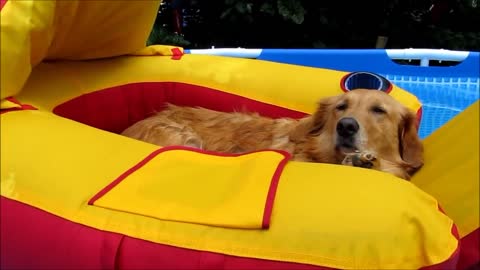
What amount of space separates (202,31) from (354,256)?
14.6ft

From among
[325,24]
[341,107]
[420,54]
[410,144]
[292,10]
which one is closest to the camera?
[410,144]

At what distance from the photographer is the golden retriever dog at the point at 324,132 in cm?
261

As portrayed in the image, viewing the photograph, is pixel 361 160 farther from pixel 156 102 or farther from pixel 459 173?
pixel 156 102

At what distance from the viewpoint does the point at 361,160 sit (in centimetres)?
247

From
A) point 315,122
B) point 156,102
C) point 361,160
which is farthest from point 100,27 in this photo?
point 361,160

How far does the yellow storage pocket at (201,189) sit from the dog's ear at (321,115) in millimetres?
1029

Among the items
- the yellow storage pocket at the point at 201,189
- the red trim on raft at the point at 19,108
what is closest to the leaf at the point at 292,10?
the red trim on raft at the point at 19,108

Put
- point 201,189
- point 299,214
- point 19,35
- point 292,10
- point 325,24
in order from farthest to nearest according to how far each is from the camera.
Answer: point 325,24
point 292,10
point 19,35
point 201,189
point 299,214

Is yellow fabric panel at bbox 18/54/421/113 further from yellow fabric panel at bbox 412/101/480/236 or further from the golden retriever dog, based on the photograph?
yellow fabric panel at bbox 412/101/480/236

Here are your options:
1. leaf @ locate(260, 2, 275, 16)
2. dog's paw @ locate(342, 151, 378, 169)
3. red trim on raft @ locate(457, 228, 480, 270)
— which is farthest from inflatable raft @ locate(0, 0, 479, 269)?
leaf @ locate(260, 2, 275, 16)

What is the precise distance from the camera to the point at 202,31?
580 cm

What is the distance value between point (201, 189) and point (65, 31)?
4.11 feet

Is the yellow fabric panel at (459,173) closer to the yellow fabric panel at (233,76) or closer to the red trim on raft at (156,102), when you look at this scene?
the yellow fabric panel at (233,76)

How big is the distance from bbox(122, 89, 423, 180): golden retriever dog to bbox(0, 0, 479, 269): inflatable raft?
0.31 meters
